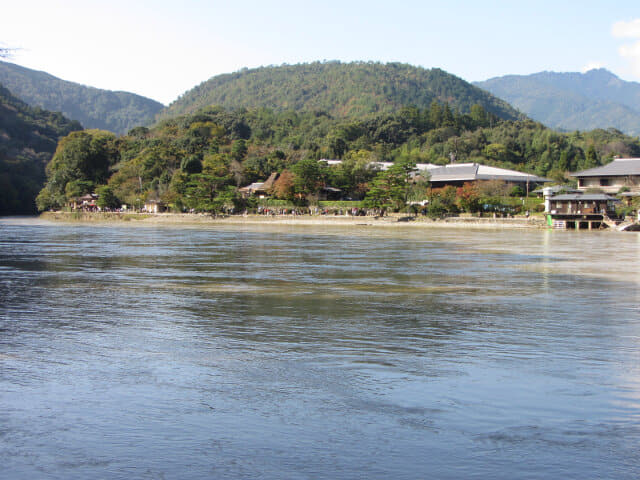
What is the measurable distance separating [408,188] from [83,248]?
3571cm

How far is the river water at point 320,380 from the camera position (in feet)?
17.5

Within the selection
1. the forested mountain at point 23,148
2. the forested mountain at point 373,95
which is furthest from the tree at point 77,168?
the forested mountain at point 373,95

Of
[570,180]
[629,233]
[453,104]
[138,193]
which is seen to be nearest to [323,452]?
[629,233]

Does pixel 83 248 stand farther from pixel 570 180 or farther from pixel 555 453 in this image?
pixel 570 180

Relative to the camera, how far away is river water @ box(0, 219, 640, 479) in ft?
17.5

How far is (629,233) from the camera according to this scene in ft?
134

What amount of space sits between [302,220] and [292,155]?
30.5 metres

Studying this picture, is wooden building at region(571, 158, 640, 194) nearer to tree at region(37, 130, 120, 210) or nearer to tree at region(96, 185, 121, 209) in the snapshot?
tree at region(96, 185, 121, 209)

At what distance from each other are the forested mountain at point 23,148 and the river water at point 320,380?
292 ft

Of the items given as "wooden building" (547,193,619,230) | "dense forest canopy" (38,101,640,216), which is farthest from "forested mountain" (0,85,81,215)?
"wooden building" (547,193,619,230)

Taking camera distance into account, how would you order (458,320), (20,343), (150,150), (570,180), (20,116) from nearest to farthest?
(20,343) < (458,320) < (570,180) < (150,150) < (20,116)

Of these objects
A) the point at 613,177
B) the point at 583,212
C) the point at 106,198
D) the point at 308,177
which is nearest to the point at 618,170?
the point at 613,177

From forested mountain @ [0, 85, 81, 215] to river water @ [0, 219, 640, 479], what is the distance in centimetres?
8896

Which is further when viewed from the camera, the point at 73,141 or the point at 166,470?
the point at 73,141
